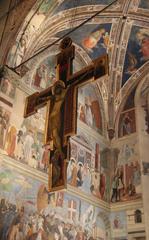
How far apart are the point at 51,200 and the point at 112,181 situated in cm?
386

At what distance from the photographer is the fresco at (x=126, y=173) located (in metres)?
12.8

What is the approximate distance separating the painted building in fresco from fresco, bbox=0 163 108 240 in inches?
1.1

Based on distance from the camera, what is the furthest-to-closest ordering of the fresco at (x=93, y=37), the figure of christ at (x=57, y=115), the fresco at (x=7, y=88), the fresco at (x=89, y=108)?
the fresco at (x=89, y=108)
the fresco at (x=93, y=37)
the fresco at (x=7, y=88)
the figure of christ at (x=57, y=115)

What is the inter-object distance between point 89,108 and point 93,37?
3.03 m

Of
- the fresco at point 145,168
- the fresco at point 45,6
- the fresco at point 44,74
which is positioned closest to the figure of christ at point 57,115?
the fresco at point 45,6

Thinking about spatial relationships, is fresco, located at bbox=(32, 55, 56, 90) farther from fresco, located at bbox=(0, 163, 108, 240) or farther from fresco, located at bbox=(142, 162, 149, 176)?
fresco, located at bbox=(142, 162, 149, 176)

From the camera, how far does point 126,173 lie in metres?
13.3

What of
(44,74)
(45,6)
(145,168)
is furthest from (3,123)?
(145,168)

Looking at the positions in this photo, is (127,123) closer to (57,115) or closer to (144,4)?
(144,4)

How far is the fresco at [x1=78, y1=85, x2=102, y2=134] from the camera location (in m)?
13.7

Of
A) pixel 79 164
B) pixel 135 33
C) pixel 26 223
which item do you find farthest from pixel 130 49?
pixel 26 223

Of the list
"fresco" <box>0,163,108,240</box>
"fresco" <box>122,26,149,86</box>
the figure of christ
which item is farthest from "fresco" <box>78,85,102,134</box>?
the figure of christ

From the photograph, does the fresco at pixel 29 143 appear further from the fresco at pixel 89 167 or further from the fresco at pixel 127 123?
the fresco at pixel 127 123

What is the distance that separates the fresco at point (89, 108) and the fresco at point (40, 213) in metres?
3.55
